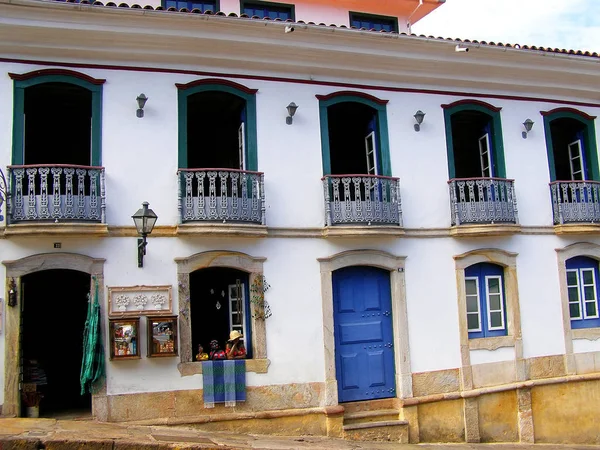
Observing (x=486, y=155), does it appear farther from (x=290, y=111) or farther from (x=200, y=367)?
(x=200, y=367)

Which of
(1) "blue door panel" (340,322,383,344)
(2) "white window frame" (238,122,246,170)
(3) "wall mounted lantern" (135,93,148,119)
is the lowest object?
(1) "blue door panel" (340,322,383,344)

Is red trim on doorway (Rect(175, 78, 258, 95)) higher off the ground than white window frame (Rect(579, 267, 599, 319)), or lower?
higher

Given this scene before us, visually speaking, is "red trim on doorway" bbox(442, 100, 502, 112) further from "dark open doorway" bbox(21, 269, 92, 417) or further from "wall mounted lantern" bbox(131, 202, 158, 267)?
"dark open doorway" bbox(21, 269, 92, 417)

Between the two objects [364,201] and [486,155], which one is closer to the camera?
[364,201]

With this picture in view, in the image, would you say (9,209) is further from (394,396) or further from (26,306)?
(394,396)

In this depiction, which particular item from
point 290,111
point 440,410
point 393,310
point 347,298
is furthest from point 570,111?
point 440,410

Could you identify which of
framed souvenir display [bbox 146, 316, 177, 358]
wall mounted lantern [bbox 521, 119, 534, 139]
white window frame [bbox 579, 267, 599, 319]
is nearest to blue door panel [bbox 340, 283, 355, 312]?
framed souvenir display [bbox 146, 316, 177, 358]

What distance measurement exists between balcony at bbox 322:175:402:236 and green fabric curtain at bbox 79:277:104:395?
373cm

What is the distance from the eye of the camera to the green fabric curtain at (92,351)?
311 inches

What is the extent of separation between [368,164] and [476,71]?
260cm

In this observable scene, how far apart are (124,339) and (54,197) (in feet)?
7.33

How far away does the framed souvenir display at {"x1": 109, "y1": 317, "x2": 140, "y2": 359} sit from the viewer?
8.09 metres

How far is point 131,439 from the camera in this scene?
670 centimetres

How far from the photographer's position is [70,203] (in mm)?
8039
